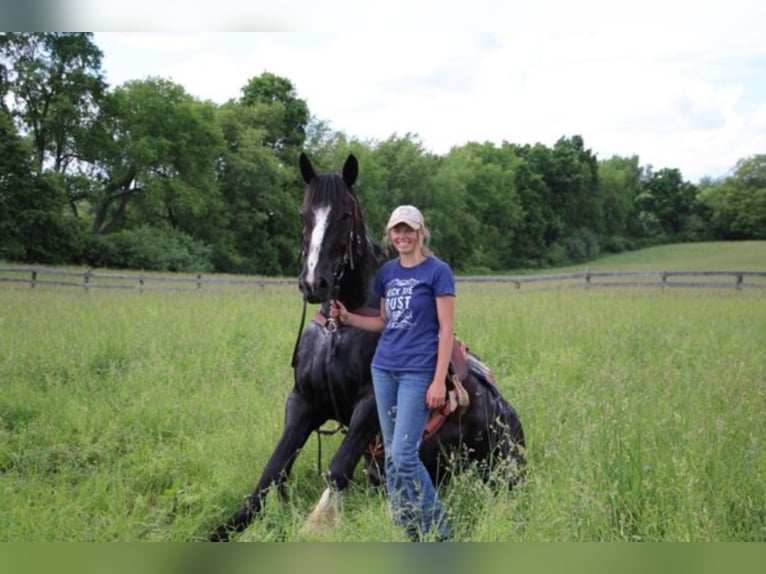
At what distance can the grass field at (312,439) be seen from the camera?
3.01 m

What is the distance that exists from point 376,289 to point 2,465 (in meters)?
2.99

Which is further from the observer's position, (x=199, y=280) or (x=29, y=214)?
(x=199, y=280)

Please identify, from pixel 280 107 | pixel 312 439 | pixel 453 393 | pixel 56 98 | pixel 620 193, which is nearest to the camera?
pixel 453 393

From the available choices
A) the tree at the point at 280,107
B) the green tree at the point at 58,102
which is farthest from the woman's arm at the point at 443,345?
the tree at the point at 280,107

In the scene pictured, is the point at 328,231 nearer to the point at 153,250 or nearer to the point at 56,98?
the point at 56,98

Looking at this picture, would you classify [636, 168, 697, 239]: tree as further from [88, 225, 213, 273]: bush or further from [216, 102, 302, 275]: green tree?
[88, 225, 213, 273]: bush

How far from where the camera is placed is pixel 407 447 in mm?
2938

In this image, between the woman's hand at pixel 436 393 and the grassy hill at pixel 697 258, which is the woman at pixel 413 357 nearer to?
the woman's hand at pixel 436 393

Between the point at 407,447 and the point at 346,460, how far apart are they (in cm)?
49

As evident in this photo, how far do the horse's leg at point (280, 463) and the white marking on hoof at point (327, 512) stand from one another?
0.28 metres

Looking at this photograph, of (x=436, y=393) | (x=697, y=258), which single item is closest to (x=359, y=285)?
(x=436, y=393)

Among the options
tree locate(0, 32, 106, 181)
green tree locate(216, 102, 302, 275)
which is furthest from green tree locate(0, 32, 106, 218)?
green tree locate(216, 102, 302, 275)

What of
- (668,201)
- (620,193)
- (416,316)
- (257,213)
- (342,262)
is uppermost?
(620,193)
